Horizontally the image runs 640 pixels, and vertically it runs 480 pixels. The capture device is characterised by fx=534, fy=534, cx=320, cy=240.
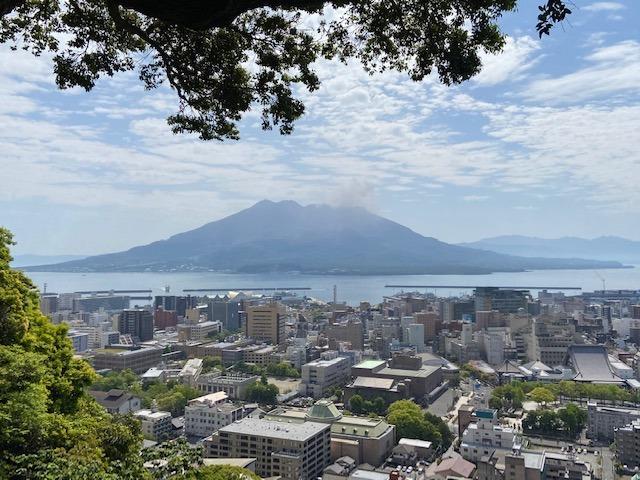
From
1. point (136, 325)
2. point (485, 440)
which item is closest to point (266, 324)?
point (136, 325)

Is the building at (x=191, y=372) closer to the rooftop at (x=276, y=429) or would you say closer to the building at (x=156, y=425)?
the building at (x=156, y=425)

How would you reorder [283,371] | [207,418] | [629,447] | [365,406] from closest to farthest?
[629,447], [207,418], [365,406], [283,371]

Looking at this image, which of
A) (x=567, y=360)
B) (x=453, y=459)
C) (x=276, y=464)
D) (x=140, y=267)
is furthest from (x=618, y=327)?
(x=140, y=267)

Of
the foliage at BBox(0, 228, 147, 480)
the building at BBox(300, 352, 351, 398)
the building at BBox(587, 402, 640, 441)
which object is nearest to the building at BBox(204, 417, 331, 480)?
the building at BBox(300, 352, 351, 398)

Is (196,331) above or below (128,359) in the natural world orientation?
above

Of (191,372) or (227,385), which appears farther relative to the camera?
(191,372)

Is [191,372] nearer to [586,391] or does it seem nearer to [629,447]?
[586,391]

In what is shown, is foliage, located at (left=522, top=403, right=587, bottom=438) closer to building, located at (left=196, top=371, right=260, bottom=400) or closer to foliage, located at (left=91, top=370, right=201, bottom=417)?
building, located at (left=196, top=371, right=260, bottom=400)
